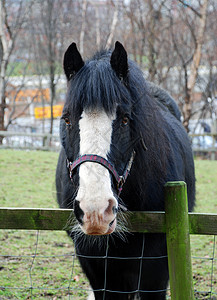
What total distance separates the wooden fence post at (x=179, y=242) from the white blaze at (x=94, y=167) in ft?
1.55

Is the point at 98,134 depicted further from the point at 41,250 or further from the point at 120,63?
the point at 41,250

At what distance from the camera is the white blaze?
195 cm

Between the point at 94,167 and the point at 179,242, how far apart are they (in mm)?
745

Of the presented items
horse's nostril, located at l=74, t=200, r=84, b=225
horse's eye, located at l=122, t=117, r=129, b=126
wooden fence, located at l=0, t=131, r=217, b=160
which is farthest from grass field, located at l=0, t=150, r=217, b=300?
wooden fence, located at l=0, t=131, r=217, b=160

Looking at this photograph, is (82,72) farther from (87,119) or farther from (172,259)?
(172,259)

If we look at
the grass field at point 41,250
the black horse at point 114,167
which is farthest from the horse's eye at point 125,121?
the grass field at point 41,250

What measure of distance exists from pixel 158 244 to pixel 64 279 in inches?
92.3

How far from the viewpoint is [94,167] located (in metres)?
2.07

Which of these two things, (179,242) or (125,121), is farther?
(125,121)

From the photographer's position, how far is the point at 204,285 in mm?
4699

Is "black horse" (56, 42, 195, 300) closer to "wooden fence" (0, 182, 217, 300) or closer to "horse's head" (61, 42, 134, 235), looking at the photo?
"horse's head" (61, 42, 134, 235)

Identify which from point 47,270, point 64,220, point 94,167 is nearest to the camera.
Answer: point 94,167

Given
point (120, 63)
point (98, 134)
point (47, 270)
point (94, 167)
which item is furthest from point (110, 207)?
point (47, 270)

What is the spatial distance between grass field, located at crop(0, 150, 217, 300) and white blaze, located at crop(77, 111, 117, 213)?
0.87 meters
